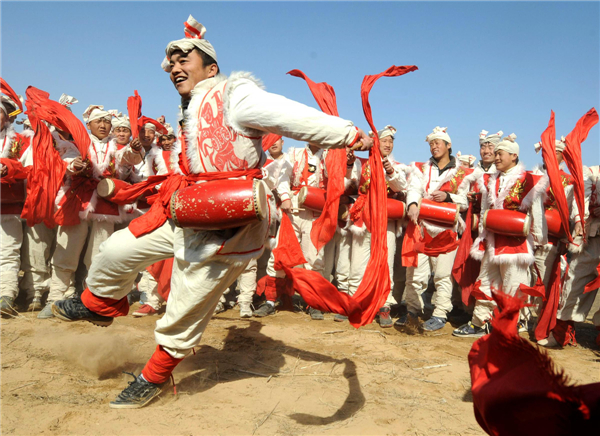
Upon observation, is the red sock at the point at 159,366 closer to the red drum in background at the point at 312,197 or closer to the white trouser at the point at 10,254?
the red drum in background at the point at 312,197

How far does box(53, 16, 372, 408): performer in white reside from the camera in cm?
258

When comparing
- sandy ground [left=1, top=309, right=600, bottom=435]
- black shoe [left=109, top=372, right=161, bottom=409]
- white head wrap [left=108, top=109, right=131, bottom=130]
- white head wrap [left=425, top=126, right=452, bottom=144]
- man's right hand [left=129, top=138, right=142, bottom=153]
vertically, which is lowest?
sandy ground [left=1, top=309, right=600, bottom=435]

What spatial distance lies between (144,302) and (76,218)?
4.25 feet

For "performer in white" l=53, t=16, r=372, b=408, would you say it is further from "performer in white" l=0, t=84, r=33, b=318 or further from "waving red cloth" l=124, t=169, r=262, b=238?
"performer in white" l=0, t=84, r=33, b=318

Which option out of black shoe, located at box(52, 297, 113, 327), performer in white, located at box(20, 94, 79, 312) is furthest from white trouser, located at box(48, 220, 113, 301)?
black shoe, located at box(52, 297, 113, 327)

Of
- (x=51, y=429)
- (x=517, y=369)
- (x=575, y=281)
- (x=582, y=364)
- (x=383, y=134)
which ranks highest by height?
(x=383, y=134)

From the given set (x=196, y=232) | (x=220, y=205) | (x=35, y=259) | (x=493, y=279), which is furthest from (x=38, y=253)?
(x=493, y=279)

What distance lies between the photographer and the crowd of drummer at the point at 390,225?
4.94 metres

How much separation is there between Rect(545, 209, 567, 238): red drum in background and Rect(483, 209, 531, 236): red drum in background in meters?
0.39

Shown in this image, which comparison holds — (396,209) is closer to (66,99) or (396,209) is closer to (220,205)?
(220,205)

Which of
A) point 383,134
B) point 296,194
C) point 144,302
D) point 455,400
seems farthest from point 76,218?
point 455,400

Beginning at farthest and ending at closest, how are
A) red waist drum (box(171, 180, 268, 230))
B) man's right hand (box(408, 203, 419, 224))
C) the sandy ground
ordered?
man's right hand (box(408, 203, 419, 224)) → the sandy ground → red waist drum (box(171, 180, 268, 230))

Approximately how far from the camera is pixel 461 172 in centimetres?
577

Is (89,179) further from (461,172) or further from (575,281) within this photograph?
(575,281)
